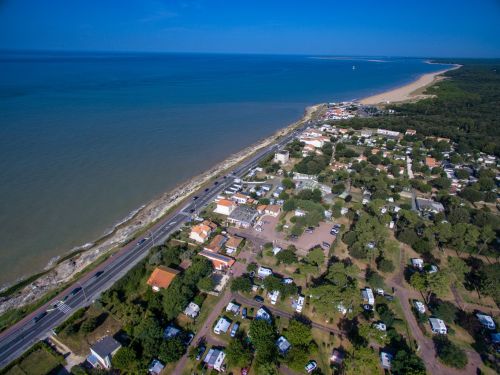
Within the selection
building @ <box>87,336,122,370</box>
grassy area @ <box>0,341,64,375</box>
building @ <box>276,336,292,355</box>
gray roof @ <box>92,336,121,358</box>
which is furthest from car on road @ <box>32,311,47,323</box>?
building @ <box>276,336,292,355</box>

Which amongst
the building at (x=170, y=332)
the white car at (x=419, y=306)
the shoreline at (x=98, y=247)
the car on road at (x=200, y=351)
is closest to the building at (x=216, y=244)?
the building at (x=170, y=332)

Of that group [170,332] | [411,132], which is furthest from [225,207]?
[411,132]

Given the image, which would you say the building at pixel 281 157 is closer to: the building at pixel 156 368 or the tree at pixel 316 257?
the tree at pixel 316 257

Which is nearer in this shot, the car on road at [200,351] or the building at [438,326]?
the car on road at [200,351]

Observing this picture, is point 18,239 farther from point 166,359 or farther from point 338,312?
point 338,312

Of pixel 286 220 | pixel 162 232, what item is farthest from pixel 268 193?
pixel 162 232

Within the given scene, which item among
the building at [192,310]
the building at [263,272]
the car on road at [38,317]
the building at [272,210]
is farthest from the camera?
the building at [272,210]

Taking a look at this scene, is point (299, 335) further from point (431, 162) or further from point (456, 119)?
point (456, 119)

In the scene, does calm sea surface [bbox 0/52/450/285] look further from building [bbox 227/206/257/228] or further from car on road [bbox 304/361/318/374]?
car on road [bbox 304/361/318/374]
